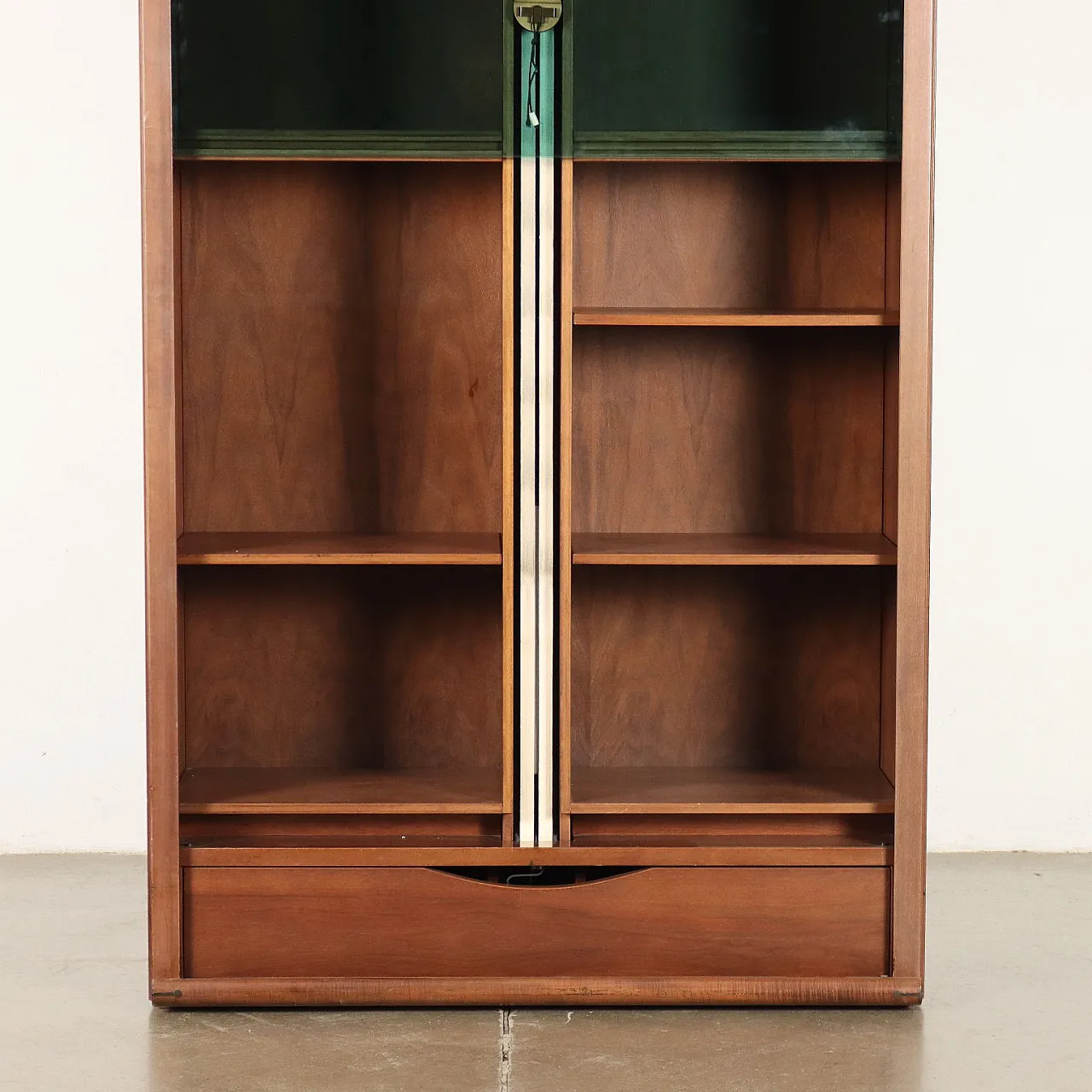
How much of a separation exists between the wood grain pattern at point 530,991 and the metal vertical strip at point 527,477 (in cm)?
31

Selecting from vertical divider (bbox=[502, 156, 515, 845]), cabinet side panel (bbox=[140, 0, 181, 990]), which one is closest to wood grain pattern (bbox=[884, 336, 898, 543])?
vertical divider (bbox=[502, 156, 515, 845])

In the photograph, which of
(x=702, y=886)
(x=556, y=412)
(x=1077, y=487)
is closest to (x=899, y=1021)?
(x=702, y=886)

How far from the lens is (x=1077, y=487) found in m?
3.89

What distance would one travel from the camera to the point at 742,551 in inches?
118

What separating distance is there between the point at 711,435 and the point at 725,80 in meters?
0.84

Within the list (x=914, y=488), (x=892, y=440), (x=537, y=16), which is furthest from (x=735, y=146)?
(x=914, y=488)

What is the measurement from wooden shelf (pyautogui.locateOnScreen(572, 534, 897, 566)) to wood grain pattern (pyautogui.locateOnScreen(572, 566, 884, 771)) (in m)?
0.18

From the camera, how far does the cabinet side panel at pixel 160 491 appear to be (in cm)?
276

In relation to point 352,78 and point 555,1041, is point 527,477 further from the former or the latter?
point 555,1041

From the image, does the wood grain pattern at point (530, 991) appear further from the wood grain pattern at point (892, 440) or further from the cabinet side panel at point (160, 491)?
the wood grain pattern at point (892, 440)

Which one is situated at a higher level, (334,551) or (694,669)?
(334,551)

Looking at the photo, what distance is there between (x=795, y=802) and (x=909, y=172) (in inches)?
52.4

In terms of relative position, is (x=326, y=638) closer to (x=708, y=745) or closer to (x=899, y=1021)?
(x=708, y=745)

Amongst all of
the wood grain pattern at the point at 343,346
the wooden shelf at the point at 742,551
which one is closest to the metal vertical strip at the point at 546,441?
the wooden shelf at the point at 742,551
